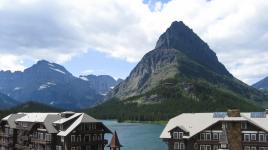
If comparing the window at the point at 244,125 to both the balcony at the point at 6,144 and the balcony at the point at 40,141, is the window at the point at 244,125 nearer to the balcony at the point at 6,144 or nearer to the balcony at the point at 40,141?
the balcony at the point at 40,141

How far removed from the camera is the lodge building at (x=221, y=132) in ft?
291

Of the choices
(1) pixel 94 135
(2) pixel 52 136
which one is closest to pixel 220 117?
(1) pixel 94 135

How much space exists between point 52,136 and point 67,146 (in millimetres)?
7146

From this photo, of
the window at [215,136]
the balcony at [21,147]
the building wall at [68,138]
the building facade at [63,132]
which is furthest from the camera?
the balcony at [21,147]

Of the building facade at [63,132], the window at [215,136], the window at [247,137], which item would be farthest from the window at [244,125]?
the building facade at [63,132]

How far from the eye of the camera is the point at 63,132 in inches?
4006

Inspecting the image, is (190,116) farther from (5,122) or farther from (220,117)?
(5,122)

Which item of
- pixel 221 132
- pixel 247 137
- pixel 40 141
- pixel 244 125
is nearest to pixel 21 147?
pixel 40 141

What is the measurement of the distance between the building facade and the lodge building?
19.3 m

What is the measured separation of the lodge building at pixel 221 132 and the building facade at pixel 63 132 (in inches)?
759

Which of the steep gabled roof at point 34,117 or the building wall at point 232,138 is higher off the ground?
the steep gabled roof at point 34,117

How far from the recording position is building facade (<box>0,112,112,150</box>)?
332 ft

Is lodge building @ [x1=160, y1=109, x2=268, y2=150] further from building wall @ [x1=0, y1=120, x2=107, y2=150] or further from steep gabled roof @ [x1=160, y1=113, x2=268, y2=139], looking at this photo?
building wall @ [x1=0, y1=120, x2=107, y2=150]

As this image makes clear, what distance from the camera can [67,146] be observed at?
99625mm
